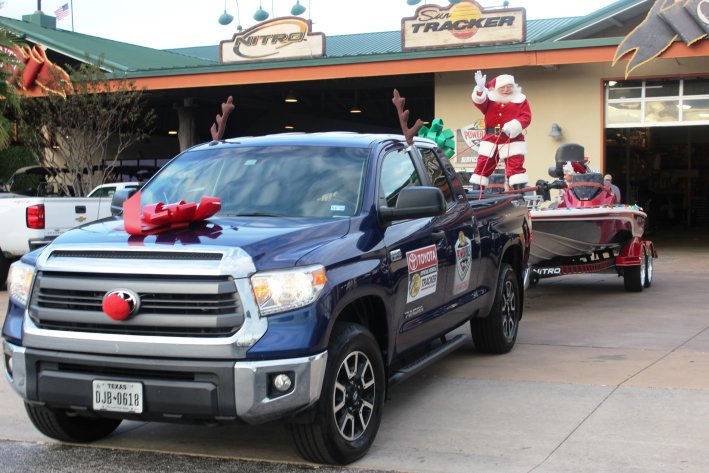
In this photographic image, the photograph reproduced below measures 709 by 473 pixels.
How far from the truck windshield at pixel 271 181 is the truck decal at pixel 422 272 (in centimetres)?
61

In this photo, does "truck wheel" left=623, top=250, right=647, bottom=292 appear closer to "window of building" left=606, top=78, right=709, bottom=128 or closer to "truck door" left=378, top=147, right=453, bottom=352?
"truck door" left=378, top=147, right=453, bottom=352

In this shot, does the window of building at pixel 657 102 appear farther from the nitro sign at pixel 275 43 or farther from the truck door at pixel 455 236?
the truck door at pixel 455 236

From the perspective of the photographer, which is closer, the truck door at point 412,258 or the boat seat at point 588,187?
the truck door at point 412,258

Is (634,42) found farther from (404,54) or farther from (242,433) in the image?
(242,433)

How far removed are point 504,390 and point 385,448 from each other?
1743 mm

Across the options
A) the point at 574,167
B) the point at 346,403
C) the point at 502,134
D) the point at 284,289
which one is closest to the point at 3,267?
the point at 502,134

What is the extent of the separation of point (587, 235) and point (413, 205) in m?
6.77

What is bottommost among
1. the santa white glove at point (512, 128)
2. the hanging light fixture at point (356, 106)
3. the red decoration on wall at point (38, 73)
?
the santa white glove at point (512, 128)

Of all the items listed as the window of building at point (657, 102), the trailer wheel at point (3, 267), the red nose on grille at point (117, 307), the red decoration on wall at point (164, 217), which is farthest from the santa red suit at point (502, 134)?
the window of building at point (657, 102)

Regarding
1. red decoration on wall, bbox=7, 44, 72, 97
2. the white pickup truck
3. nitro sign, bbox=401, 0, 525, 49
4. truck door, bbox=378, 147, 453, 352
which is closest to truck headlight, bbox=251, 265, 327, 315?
truck door, bbox=378, 147, 453, 352

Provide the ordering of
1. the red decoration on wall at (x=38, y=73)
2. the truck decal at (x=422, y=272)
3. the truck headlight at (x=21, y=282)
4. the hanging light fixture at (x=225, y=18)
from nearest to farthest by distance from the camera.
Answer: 1. the truck headlight at (x=21, y=282)
2. the truck decal at (x=422, y=272)
3. the red decoration on wall at (x=38, y=73)
4. the hanging light fixture at (x=225, y=18)

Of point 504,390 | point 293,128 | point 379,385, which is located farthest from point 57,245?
point 293,128

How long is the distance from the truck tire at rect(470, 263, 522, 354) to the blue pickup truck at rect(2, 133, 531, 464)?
1911mm

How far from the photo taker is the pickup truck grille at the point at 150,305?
4.68 m
